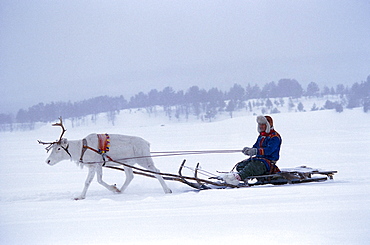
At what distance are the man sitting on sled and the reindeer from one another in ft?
4.12

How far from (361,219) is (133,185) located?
4.69 metres

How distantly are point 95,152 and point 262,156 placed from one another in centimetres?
299

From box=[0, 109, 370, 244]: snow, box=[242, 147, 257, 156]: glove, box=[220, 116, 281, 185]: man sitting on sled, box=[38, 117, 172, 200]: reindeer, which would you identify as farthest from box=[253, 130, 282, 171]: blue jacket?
box=[38, 117, 172, 200]: reindeer

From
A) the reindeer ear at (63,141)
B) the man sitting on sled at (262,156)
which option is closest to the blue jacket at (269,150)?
the man sitting on sled at (262,156)

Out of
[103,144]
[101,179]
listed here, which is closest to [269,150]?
[103,144]

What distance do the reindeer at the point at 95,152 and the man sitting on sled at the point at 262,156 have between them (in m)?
1.26

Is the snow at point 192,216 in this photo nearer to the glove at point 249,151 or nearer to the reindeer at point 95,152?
the reindeer at point 95,152

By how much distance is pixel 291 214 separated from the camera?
4438mm

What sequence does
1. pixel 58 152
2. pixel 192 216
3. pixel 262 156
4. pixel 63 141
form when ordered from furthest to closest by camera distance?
pixel 262 156, pixel 58 152, pixel 63 141, pixel 192 216

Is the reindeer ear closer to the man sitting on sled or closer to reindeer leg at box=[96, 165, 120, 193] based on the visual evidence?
reindeer leg at box=[96, 165, 120, 193]

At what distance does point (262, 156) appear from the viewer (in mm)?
6547

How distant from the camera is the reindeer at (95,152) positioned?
20.8 feet

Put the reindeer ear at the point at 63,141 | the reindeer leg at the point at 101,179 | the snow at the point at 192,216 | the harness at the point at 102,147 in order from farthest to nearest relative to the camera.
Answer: the reindeer leg at the point at 101,179 → the harness at the point at 102,147 → the reindeer ear at the point at 63,141 → the snow at the point at 192,216

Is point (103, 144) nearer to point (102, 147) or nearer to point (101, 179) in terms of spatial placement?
point (102, 147)
